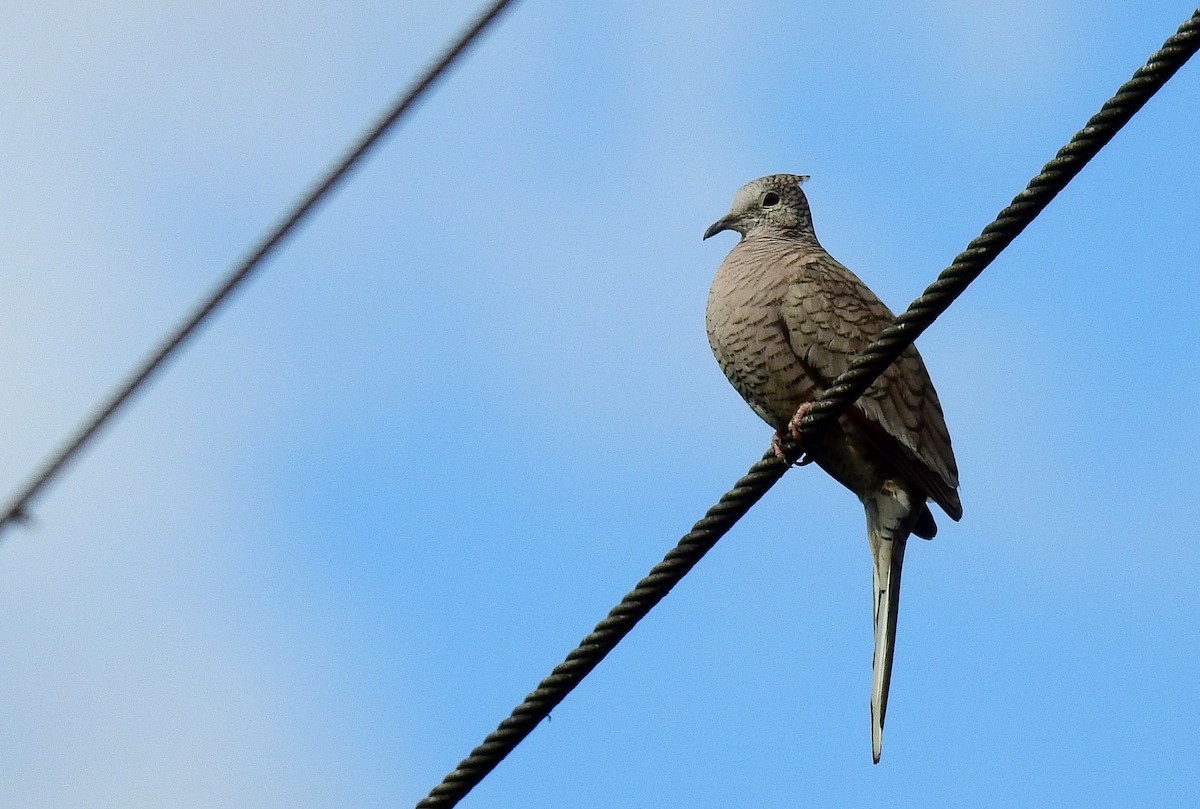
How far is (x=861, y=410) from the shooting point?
632 cm

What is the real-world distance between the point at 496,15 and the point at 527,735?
66.6 inches

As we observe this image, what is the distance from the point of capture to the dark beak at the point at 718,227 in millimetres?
8055

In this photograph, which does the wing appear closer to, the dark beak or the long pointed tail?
the long pointed tail

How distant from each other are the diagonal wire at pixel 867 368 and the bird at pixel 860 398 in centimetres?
174

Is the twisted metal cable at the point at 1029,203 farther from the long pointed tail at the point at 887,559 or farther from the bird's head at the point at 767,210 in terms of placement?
the bird's head at the point at 767,210

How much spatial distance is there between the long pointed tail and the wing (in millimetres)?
162

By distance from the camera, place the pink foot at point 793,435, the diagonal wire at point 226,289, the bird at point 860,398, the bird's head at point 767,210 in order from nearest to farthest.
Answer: the diagonal wire at point 226,289, the pink foot at point 793,435, the bird at point 860,398, the bird's head at point 767,210

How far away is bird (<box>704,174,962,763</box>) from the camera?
6.31 meters

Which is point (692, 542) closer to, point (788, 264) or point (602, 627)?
point (602, 627)

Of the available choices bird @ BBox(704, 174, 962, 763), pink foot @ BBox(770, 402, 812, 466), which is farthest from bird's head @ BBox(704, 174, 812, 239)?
pink foot @ BBox(770, 402, 812, 466)

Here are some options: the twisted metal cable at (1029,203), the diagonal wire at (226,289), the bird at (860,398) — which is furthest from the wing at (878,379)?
the diagonal wire at (226,289)

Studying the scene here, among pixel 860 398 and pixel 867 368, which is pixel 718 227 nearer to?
pixel 860 398

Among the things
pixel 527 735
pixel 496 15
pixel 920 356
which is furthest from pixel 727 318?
pixel 496 15

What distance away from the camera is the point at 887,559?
6324 mm
